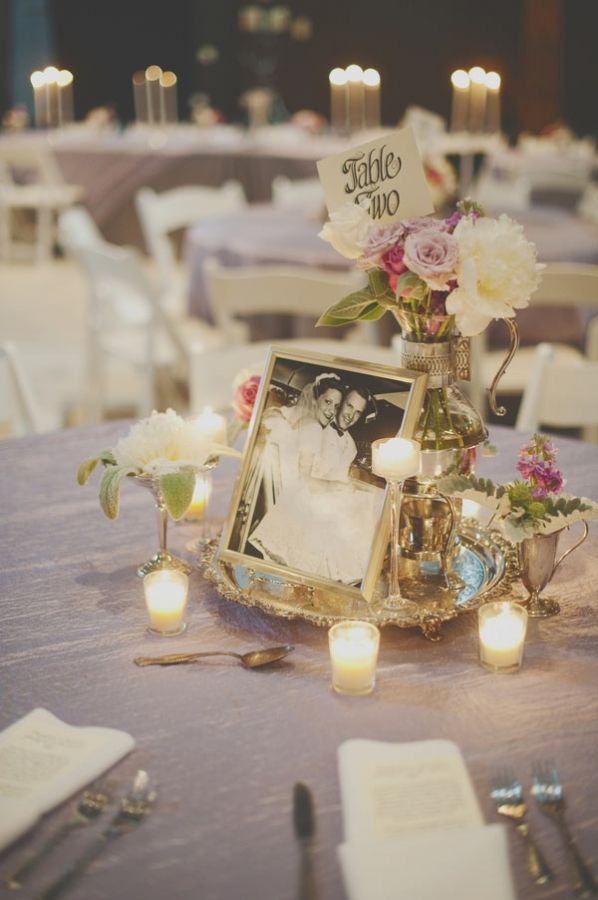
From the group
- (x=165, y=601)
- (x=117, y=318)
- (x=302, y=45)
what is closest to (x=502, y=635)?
(x=165, y=601)

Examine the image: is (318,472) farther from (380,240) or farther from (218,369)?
(218,369)

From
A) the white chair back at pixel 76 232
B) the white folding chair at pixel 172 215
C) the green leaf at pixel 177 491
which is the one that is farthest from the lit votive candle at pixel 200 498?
the white folding chair at pixel 172 215

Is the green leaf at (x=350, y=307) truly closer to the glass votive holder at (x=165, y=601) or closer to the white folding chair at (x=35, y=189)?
the glass votive holder at (x=165, y=601)

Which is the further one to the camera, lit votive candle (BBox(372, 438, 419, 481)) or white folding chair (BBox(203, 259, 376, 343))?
white folding chair (BBox(203, 259, 376, 343))

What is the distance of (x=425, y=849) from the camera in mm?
957

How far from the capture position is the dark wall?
1026 centimetres

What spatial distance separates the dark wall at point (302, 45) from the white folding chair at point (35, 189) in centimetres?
312

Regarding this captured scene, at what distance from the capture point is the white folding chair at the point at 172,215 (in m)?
4.74

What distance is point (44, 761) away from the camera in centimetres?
108

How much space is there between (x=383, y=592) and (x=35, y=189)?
671 cm

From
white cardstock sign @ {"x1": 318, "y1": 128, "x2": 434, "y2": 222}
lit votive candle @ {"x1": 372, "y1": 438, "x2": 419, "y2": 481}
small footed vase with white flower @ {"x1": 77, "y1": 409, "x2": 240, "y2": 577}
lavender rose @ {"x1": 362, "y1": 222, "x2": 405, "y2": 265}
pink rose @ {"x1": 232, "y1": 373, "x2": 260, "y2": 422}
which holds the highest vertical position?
white cardstock sign @ {"x1": 318, "y1": 128, "x2": 434, "y2": 222}

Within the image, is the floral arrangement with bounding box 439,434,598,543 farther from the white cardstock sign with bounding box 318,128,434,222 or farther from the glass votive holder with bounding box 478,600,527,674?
the white cardstock sign with bounding box 318,128,434,222

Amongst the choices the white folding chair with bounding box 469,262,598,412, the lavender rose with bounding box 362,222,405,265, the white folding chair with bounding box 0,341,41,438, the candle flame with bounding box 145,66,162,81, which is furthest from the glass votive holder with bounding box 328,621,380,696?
the candle flame with bounding box 145,66,162,81

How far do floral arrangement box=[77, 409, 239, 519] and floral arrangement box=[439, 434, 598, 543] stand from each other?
310 millimetres
